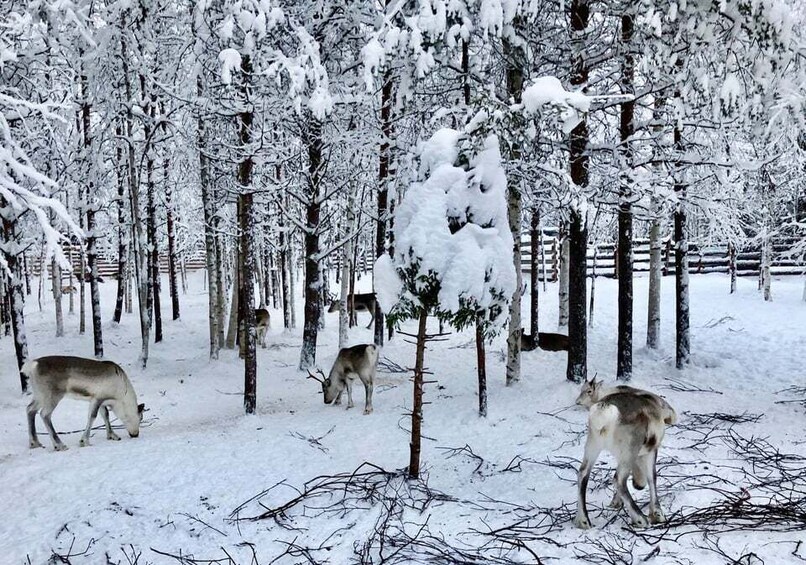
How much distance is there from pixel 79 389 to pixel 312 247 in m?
6.55

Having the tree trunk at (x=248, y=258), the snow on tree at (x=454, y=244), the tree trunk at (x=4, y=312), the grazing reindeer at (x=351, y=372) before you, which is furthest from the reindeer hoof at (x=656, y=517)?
the tree trunk at (x=4, y=312)

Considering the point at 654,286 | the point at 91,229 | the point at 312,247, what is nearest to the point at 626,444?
the point at 654,286

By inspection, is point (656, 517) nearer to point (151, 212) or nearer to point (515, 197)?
point (515, 197)

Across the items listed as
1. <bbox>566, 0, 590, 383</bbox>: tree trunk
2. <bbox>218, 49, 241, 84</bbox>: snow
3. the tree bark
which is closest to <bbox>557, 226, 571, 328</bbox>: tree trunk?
<bbox>566, 0, 590, 383</bbox>: tree trunk

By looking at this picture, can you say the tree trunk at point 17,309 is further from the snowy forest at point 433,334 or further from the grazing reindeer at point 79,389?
the grazing reindeer at point 79,389

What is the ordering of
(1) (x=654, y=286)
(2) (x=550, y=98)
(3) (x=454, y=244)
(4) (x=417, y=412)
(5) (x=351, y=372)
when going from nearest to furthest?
(3) (x=454, y=244) < (4) (x=417, y=412) < (2) (x=550, y=98) < (5) (x=351, y=372) < (1) (x=654, y=286)

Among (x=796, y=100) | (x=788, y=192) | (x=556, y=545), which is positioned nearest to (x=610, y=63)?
(x=796, y=100)

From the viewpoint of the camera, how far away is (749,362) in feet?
46.5

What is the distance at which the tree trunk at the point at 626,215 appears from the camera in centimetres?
1090

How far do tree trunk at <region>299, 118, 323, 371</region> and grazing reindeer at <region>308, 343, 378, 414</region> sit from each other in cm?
285

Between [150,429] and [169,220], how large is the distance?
1262cm

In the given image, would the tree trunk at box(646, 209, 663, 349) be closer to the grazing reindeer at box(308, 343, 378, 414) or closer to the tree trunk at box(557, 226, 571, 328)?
the tree trunk at box(557, 226, 571, 328)

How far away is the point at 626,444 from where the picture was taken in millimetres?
5324

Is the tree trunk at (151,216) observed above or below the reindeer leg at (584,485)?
above
